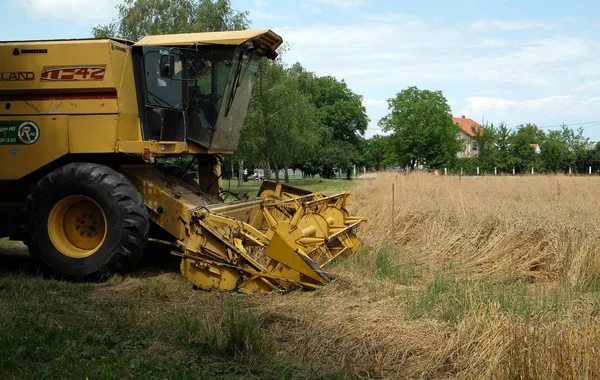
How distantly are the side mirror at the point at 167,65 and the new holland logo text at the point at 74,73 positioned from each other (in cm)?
77

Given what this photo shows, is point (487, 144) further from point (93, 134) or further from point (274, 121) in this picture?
point (93, 134)

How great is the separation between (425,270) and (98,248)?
171 inches

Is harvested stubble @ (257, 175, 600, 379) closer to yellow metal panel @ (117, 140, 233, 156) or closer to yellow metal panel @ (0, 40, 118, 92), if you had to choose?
yellow metal panel @ (117, 140, 233, 156)

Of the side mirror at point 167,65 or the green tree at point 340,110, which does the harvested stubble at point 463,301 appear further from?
the green tree at point 340,110

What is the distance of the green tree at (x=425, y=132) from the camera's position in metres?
69.5

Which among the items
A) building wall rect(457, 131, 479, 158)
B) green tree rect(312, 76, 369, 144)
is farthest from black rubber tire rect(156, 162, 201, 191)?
green tree rect(312, 76, 369, 144)

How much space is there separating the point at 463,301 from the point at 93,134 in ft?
17.7

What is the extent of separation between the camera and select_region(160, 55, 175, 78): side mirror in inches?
352

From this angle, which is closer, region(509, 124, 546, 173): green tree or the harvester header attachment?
the harvester header attachment

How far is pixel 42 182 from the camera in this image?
341 inches

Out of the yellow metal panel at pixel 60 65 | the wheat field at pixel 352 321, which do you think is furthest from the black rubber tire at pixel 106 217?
the yellow metal panel at pixel 60 65

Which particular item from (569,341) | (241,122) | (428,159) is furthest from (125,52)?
(428,159)

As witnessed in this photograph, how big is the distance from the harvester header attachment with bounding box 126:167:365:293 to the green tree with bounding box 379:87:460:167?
60.8 meters

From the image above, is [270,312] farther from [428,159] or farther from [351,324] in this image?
[428,159]
